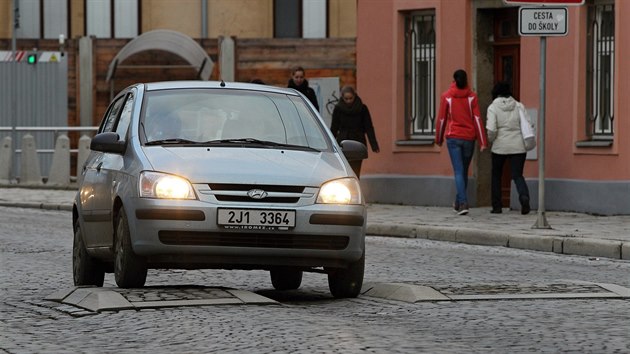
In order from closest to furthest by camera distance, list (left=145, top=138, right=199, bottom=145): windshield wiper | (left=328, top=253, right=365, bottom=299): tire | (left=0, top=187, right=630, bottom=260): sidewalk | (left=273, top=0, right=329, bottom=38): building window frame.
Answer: (left=328, top=253, right=365, bottom=299): tire < (left=145, top=138, right=199, bottom=145): windshield wiper < (left=0, top=187, right=630, bottom=260): sidewalk < (left=273, top=0, right=329, bottom=38): building window frame

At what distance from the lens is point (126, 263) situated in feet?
37.0

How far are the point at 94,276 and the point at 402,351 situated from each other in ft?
15.3

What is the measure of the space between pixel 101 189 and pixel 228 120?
1.04 meters

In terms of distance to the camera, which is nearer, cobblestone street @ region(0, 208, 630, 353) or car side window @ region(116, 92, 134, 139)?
cobblestone street @ region(0, 208, 630, 353)

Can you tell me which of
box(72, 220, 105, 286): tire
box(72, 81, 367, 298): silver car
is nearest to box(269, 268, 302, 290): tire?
box(72, 81, 367, 298): silver car

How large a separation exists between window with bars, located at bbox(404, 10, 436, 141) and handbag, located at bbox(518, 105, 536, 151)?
3190mm

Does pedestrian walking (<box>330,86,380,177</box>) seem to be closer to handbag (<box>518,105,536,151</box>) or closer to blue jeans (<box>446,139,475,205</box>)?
blue jeans (<box>446,139,475,205</box>)

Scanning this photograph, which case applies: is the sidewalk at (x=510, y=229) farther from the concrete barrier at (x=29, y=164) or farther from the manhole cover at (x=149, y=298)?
the concrete barrier at (x=29, y=164)

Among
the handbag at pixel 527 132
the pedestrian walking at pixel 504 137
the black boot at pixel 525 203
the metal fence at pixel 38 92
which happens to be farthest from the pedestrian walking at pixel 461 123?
the metal fence at pixel 38 92

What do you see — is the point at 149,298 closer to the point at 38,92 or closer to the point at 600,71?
the point at 600,71

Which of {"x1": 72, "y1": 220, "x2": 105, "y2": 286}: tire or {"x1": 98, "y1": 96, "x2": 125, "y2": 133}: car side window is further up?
{"x1": 98, "y1": 96, "x2": 125, "y2": 133}: car side window

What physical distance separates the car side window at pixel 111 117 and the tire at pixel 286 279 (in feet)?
5.35

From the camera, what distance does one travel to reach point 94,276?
12.7m

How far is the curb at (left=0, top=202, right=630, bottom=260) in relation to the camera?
664 inches
